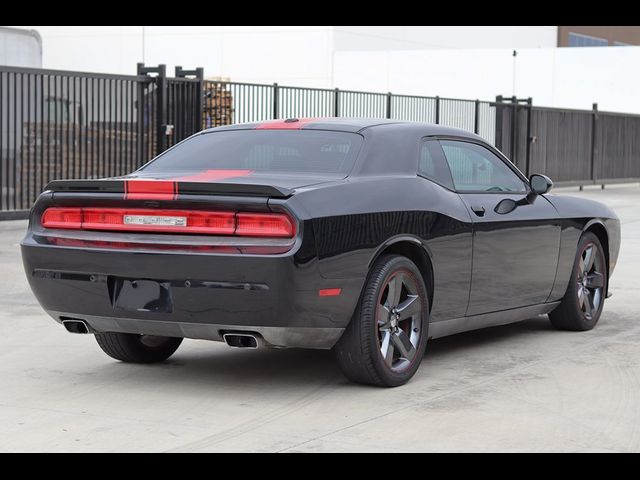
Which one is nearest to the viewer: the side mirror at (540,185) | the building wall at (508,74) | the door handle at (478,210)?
the door handle at (478,210)

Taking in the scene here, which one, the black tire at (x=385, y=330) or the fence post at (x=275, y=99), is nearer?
the black tire at (x=385, y=330)

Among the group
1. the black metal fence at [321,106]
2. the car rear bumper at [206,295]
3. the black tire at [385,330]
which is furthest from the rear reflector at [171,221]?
the black metal fence at [321,106]

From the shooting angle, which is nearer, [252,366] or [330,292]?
[330,292]

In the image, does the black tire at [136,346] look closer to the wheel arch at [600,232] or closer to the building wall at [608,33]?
the wheel arch at [600,232]

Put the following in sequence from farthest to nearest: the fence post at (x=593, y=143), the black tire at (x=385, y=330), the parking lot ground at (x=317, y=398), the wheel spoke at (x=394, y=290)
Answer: the fence post at (x=593, y=143)
the wheel spoke at (x=394, y=290)
the black tire at (x=385, y=330)
the parking lot ground at (x=317, y=398)

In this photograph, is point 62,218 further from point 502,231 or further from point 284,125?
point 502,231

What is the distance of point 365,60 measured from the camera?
5103 centimetres

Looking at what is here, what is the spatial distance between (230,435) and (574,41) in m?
61.0

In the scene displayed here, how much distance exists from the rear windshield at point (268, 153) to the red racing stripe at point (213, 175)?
0.37 ft

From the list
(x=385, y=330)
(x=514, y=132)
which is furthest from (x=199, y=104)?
(x=385, y=330)

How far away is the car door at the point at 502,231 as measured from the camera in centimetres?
762

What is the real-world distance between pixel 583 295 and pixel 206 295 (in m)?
3.59
